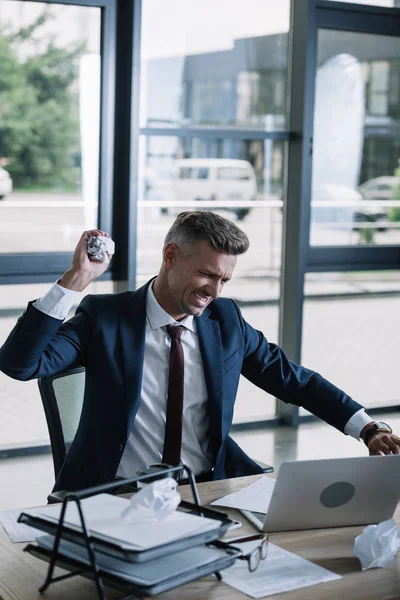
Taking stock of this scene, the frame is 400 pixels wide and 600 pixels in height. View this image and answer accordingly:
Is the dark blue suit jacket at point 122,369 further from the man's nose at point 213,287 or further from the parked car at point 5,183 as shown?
the parked car at point 5,183

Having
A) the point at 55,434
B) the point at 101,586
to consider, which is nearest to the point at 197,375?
the point at 55,434

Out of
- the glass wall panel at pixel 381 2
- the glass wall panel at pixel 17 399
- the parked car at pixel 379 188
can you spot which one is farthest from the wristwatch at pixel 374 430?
the glass wall panel at pixel 381 2

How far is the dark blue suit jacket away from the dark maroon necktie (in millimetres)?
76

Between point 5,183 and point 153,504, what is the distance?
3.15 metres

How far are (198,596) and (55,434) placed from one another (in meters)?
0.93

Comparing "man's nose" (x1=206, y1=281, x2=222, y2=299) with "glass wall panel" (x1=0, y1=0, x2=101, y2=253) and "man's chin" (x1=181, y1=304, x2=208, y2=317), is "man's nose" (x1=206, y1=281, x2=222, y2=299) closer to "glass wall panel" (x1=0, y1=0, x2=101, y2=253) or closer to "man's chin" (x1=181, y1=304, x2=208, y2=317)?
"man's chin" (x1=181, y1=304, x2=208, y2=317)

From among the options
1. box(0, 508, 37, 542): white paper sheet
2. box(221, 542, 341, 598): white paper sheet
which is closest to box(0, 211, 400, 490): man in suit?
box(0, 508, 37, 542): white paper sheet

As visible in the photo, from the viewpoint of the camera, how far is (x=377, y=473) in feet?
6.13

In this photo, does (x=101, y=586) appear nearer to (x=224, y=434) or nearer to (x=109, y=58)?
(x=224, y=434)

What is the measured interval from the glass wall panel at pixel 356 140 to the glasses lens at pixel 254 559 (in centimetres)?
378

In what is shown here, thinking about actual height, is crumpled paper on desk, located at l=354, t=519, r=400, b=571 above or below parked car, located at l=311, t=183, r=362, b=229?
below

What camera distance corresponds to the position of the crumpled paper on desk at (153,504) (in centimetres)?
156

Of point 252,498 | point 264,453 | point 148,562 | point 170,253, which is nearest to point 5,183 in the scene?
point 264,453

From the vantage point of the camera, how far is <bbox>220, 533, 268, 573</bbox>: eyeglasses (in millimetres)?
1678
